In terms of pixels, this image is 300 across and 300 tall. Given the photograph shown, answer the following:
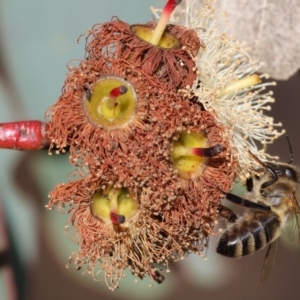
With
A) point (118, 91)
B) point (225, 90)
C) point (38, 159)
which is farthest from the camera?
point (38, 159)

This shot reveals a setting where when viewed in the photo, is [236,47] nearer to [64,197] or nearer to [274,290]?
[64,197]

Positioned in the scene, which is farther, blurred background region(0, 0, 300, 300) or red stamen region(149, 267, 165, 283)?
blurred background region(0, 0, 300, 300)

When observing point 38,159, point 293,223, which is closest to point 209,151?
point 293,223

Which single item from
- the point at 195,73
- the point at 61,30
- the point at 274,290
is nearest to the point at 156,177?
the point at 195,73

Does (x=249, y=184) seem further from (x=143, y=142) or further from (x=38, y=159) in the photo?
(x=38, y=159)

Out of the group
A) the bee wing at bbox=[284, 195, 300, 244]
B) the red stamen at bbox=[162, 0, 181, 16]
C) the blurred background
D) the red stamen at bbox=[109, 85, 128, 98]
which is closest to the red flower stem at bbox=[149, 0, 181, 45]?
the red stamen at bbox=[162, 0, 181, 16]

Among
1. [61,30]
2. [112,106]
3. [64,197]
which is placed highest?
[61,30]

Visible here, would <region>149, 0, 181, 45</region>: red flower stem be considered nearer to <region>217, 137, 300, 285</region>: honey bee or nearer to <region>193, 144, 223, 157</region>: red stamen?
<region>193, 144, 223, 157</region>: red stamen
